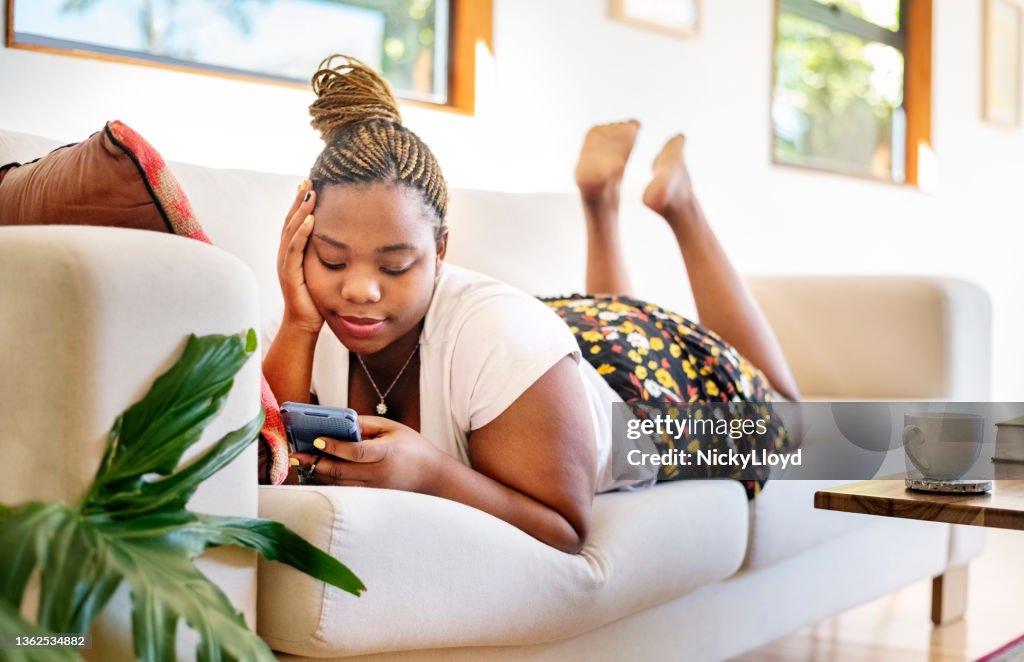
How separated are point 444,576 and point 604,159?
1.29m

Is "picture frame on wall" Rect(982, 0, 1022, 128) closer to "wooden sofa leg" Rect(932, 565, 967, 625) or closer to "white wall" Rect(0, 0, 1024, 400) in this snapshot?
"white wall" Rect(0, 0, 1024, 400)

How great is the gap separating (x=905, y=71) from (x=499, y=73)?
2370 mm

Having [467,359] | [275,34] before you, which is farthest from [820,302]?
[467,359]

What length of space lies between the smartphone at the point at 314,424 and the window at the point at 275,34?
1.06m

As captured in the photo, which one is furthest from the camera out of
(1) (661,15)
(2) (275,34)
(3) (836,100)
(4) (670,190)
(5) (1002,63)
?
(5) (1002,63)

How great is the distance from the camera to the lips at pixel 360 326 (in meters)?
1.38

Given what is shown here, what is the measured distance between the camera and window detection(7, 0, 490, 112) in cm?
206

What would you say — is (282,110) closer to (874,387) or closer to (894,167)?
(874,387)

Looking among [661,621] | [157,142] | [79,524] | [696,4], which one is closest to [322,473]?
[79,524]

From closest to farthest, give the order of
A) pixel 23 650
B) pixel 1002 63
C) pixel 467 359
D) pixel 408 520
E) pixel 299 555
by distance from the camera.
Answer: pixel 23 650, pixel 299 555, pixel 408 520, pixel 467 359, pixel 1002 63

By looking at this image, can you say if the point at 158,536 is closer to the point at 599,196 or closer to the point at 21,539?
Result: the point at 21,539

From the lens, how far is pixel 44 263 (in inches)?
37.5

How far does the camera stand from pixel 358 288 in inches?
53.6

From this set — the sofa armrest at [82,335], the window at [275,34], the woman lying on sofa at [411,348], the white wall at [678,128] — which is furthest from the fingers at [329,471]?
the window at [275,34]
